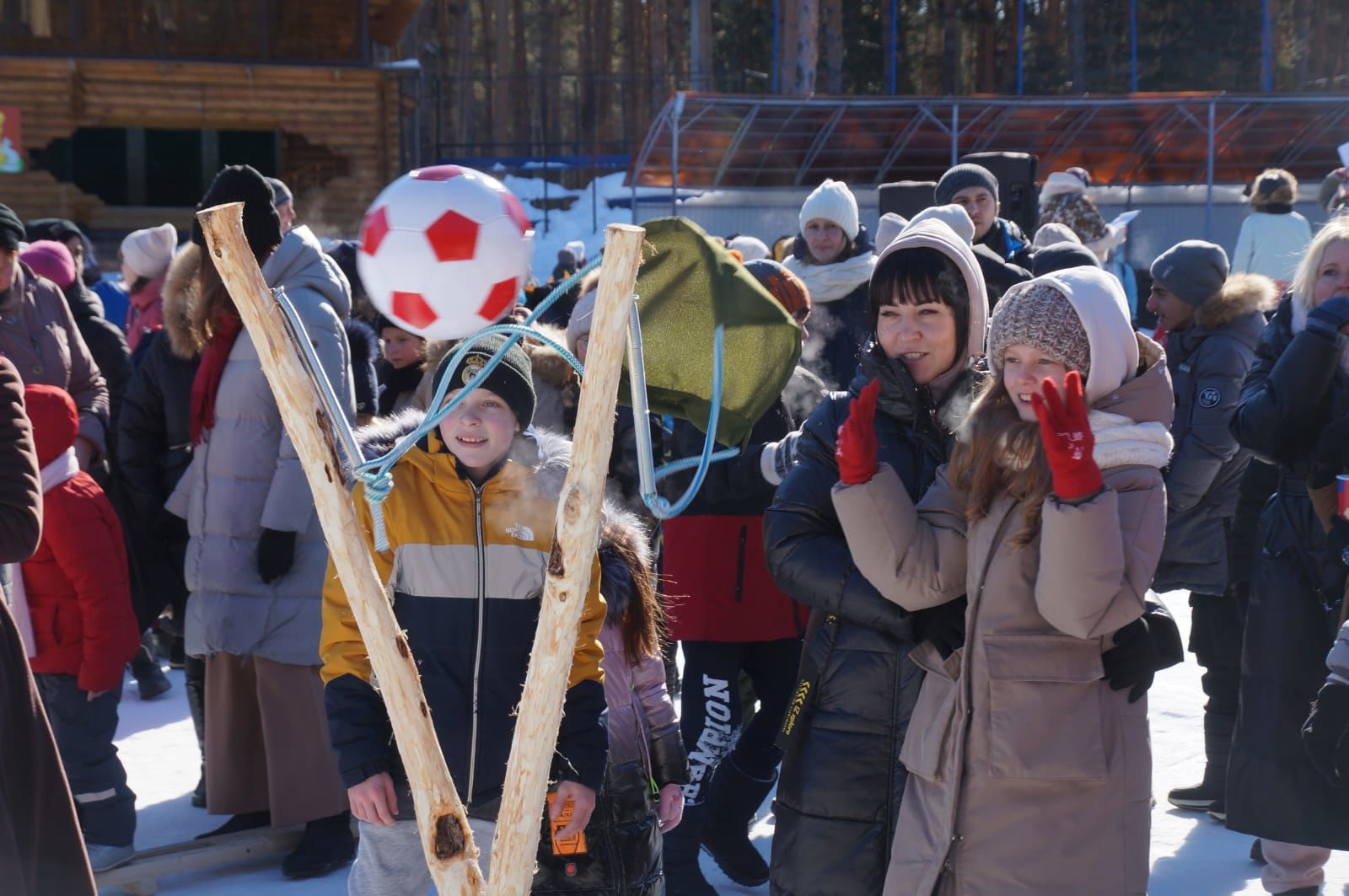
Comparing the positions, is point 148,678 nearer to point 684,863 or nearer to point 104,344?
point 104,344

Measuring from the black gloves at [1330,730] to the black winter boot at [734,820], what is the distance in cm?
168

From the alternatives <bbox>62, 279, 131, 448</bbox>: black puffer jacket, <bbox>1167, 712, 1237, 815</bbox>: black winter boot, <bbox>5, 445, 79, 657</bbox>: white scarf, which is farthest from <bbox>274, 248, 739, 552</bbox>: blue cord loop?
<bbox>62, 279, 131, 448</bbox>: black puffer jacket

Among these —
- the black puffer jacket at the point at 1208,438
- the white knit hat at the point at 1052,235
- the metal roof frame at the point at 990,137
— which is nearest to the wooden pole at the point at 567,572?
the black puffer jacket at the point at 1208,438

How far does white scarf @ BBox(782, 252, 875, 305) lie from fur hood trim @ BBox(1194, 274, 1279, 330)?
1197mm

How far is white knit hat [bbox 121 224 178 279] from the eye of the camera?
6.82 m

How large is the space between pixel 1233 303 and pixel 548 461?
3114 millimetres

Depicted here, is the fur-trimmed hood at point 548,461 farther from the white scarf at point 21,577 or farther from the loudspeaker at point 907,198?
the loudspeaker at point 907,198

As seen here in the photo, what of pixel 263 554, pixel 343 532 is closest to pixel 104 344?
pixel 263 554

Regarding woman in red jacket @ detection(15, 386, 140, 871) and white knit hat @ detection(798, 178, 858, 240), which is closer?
woman in red jacket @ detection(15, 386, 140, 871)

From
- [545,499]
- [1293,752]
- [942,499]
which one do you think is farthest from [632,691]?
[1293,752]

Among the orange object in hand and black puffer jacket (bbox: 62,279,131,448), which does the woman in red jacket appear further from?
the orange object in hand

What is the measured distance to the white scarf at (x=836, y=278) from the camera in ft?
17.9

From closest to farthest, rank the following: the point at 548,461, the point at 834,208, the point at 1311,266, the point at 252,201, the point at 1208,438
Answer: the point at 548,461, the point at 1311,266, the point at 252,201, the point at 1208,438, the point at 834,208

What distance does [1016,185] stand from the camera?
21.5 ft
